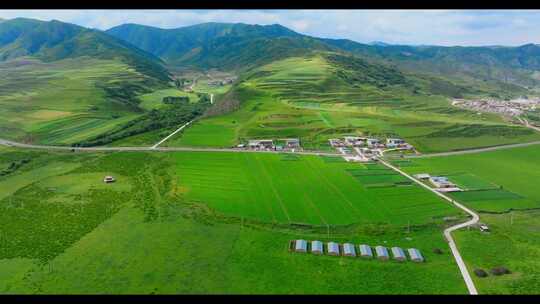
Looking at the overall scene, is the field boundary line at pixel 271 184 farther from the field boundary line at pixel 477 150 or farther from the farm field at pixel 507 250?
the field boundary line at pixel 477 150

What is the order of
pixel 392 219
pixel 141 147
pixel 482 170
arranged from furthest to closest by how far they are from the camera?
pixel 141 147, pixel 482 170, pixel 392 219

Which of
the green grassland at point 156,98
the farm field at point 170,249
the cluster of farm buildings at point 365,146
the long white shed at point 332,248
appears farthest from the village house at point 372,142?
the green grassland at point 156,98

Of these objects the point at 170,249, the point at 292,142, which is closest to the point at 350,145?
the point at 292,142

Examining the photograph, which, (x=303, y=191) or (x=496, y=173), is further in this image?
(x=496, y=173)

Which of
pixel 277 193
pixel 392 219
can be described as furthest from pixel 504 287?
pixel 277 193

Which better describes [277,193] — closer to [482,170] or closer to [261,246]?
[261,246]

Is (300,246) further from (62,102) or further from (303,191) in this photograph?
(62,102)
